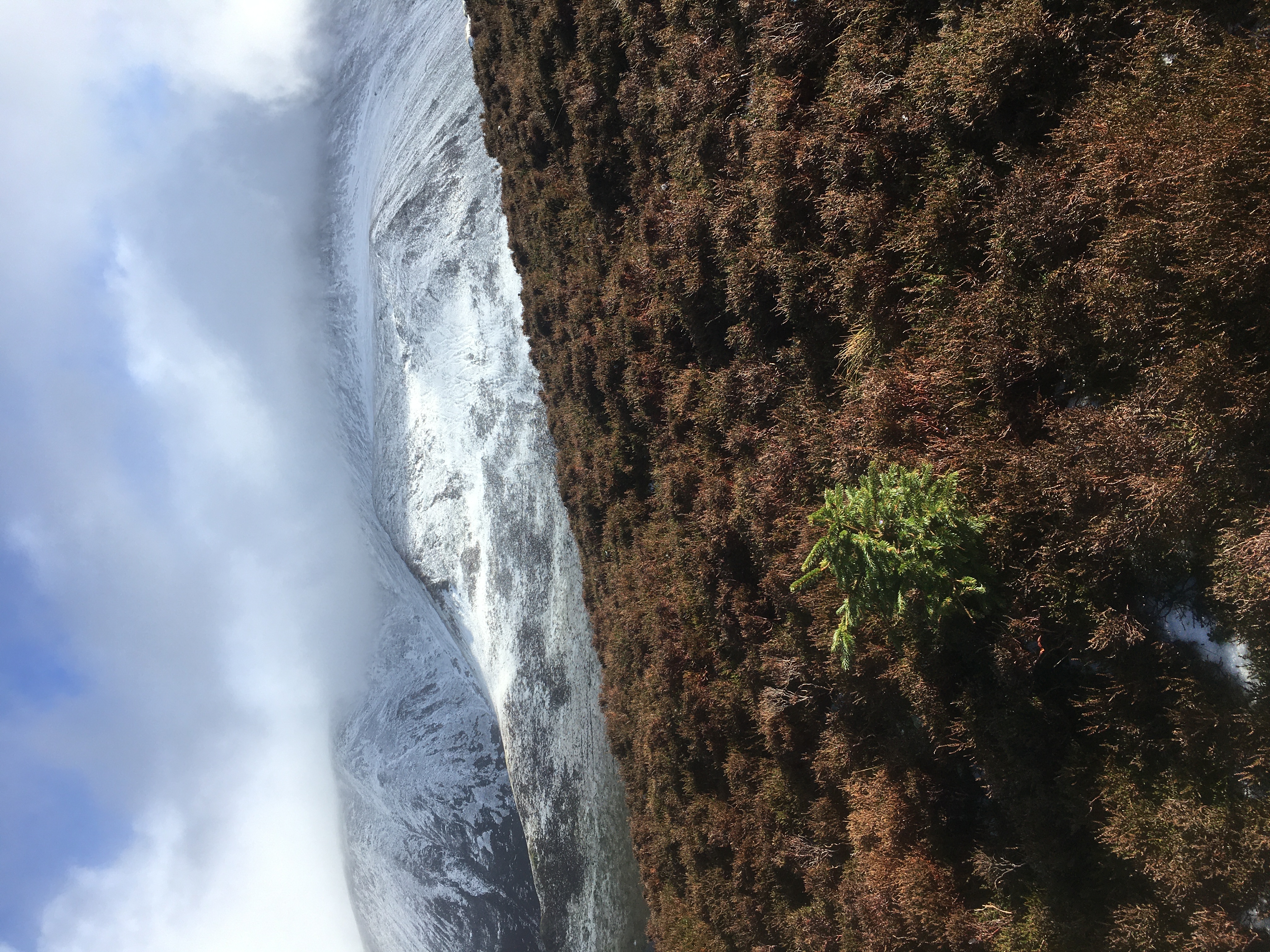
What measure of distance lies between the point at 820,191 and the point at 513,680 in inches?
419

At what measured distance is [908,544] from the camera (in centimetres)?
518

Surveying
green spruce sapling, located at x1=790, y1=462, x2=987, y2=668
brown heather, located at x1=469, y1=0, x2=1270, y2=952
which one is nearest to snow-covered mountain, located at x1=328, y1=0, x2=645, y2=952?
brown heather, located at x1=469, y1=0, x2=1270, y2=952


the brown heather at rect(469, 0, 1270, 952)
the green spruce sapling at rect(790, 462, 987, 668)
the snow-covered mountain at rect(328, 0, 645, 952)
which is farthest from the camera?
→ the snow-covered mountain at rect(328, 0, 645, 952)

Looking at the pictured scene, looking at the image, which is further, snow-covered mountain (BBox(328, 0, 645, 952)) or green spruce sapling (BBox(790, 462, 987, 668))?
snow-covered mountain (BBox(328, 0, 645, 952))

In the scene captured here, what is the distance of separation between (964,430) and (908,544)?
1141mm

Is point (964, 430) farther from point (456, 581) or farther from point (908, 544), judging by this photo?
point (456, 581)

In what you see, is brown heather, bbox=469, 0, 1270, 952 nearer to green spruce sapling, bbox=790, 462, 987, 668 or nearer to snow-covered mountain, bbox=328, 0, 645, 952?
green spruce sapling, bbox=790, 462, 987, 668

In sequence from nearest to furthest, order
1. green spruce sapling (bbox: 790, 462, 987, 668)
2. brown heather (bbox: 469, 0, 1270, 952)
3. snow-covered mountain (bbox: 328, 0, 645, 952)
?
brown heather (bbox: 469, 0, 1270, 952)
green spruce sapling (bbox: 790, 462, 987, 668)
snow-covered mountain (bbox: 328, 0, 645, 952)

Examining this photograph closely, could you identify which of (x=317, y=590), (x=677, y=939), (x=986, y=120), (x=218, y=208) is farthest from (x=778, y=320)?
(x=218, y=208)

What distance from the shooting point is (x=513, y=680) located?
13836mm

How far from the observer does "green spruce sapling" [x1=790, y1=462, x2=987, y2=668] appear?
5.16m

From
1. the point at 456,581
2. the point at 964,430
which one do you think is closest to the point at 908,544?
the point at 964,430

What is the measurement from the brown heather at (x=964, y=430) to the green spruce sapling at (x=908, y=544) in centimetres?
27

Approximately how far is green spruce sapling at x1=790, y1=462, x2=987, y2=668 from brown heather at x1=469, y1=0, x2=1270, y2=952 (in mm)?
274
